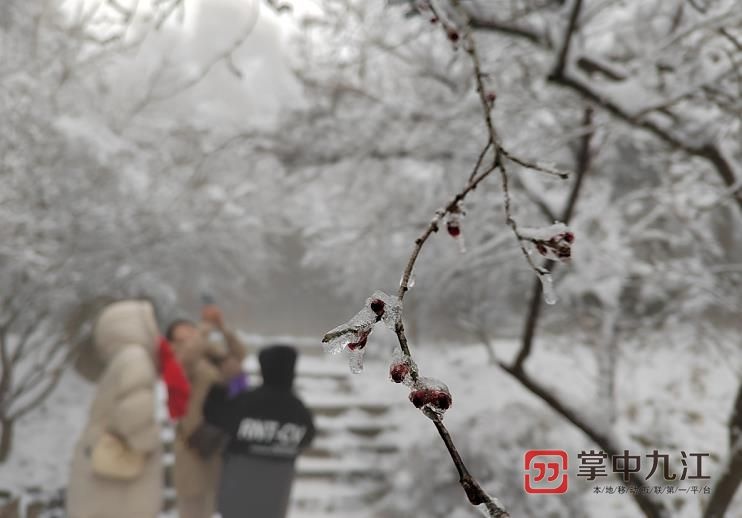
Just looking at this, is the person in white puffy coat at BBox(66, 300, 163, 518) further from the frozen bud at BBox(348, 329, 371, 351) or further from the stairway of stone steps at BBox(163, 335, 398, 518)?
the frozen bud at BBox(348, 329, 371, 351)

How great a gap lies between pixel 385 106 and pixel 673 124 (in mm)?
2197

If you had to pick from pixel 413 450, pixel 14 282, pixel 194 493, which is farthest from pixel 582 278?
pixel 14 282

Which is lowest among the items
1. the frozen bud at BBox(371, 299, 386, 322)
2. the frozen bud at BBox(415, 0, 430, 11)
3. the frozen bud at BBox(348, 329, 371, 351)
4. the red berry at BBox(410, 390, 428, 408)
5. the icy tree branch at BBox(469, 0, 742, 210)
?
the red berry at BBox(410, 390, 428, 408)

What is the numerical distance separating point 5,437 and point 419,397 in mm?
5857

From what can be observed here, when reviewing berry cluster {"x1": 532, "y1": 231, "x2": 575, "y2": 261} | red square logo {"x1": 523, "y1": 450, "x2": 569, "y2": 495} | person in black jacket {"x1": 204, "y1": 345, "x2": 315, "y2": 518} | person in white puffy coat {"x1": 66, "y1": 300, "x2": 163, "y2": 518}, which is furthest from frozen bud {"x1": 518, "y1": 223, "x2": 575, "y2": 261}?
person in white puffy coat {"x1": 66, "y1": 300, "x2": 163, "y2": 518}

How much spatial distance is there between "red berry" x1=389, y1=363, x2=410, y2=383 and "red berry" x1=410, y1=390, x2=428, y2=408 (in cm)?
2

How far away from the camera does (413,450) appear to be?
5.79 metres

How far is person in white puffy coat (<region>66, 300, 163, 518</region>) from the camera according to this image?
310 centimetres

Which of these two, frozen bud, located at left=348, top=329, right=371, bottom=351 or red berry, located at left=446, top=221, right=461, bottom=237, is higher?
red berry, located at left=446, top=221, right=461, bottom=237

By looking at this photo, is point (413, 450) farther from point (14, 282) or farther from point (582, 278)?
point (14, 282)

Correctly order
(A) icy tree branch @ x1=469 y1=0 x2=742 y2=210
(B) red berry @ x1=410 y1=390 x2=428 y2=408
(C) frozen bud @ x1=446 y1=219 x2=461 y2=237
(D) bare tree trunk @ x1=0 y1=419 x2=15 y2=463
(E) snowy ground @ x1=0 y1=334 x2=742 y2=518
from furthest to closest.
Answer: (D) bare tree trunk @ x1=0 y1=419 x2=15 y2=463 < (E) snowy ground @ x1=0 y1=334 x2=742 y2=518 < (A) icy tree branch @ x1=469 y1=0 x2=742 y2=210 < (C) frozen bud @ x1=446 y1=219 x2=461 y2=237 < (B) red berry @ x1=410 y1=390 x2=428 y2=408

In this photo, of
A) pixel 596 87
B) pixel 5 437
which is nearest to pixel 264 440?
pixel 596 87

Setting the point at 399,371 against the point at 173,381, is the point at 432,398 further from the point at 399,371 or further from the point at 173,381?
the point at 173,381

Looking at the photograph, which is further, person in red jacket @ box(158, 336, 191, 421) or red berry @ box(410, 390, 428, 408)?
person in red jacket @ box(158, 336, 191, 421)
